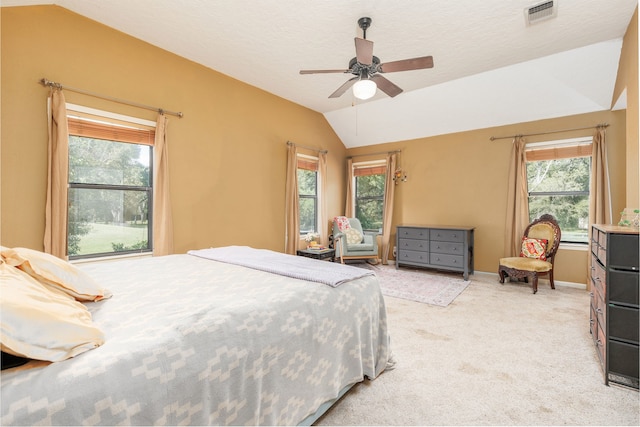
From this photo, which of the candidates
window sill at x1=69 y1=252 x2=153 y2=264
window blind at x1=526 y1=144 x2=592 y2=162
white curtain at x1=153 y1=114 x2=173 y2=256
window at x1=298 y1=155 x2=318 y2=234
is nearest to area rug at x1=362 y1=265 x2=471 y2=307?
window at x1=298 y1=155 x2=318 y2=234

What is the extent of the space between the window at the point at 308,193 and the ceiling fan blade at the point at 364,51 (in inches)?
116

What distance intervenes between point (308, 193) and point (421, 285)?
8.82 feet

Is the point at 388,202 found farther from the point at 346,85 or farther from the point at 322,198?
the point at 346,85

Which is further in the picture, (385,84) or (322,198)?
(322,198)

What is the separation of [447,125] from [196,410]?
17.9 feet

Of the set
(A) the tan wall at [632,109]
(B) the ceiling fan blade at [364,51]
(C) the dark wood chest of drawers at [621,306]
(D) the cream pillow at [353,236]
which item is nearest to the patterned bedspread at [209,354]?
(C) the dark wood chest of drawers at [621,306]

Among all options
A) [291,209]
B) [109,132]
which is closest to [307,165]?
[291,209]

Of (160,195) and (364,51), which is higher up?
(364,51)

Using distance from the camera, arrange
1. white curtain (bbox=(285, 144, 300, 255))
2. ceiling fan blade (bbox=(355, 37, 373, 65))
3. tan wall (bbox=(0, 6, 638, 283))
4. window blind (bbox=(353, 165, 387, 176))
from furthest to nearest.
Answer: window blind (bbox=(353, 165, 387, 176)), white curtain (bbox=(285, 144, 300, 255)), tan wall (bbox=(0, 6, 638, 283)), ceiling fan blade (bbox=(355, 37, 373, 65))

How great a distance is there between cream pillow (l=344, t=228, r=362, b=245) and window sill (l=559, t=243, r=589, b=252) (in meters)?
3.15

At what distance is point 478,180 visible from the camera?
4.97 metres

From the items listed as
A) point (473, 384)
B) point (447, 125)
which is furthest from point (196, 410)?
point (447, 125)

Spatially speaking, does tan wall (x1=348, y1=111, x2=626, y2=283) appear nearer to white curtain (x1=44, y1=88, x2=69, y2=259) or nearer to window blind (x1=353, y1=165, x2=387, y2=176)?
window blind (x1=353, y1=165, x2=387, y2=176)

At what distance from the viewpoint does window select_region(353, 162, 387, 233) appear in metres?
6.17
